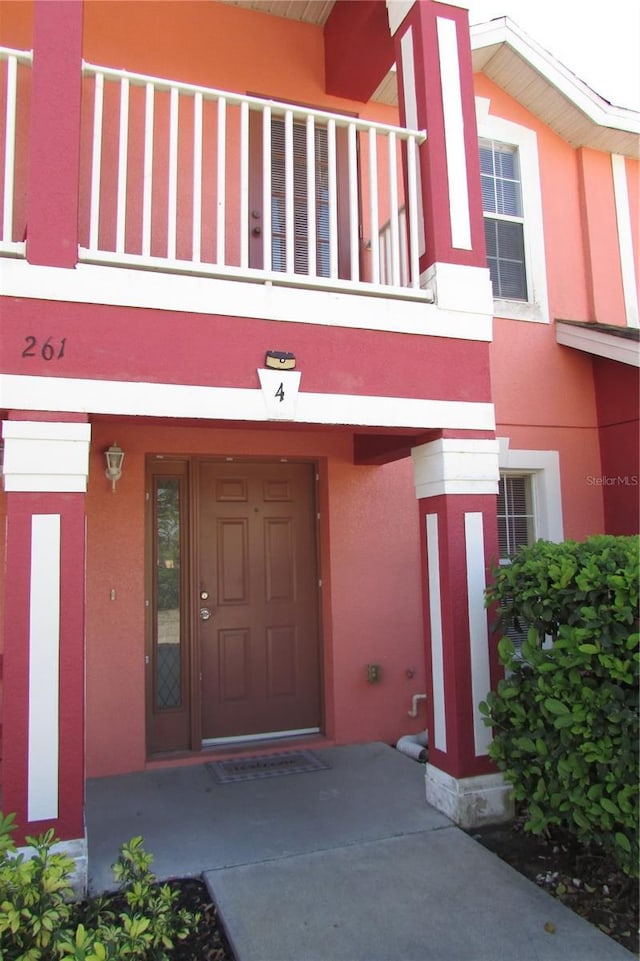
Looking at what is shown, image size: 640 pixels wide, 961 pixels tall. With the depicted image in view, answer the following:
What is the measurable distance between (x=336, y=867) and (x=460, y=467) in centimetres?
237

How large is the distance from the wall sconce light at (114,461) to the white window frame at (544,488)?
345cm

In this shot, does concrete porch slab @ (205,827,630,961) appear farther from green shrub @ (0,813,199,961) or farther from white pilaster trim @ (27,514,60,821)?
white pilaster trim @ (27,514,60,821)

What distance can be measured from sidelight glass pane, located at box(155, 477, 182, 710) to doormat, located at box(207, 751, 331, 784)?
2.06 ft

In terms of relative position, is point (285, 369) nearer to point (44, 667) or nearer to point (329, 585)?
point (44, 667)

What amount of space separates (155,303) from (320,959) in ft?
10.6

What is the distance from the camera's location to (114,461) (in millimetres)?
4965

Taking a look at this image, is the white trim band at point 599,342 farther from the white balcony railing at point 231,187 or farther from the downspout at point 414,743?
the downspout at point 414,743

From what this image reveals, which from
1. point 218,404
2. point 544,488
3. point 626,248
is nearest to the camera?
point 218,404

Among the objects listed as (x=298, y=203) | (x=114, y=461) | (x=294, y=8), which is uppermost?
(x=294, y=8)

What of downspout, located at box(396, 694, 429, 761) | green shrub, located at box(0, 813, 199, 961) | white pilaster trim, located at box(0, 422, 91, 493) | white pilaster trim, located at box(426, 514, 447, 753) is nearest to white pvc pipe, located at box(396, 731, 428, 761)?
downspout, located at box(396, 694, 429, 761)

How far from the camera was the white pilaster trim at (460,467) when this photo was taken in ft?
13.8

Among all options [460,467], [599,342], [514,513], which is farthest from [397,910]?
[599,342]

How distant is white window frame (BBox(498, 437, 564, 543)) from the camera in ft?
20.9

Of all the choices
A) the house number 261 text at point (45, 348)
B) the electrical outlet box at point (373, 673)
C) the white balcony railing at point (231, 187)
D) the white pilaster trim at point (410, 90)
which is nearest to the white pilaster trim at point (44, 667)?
the house number 261 text at point (45, 348)
